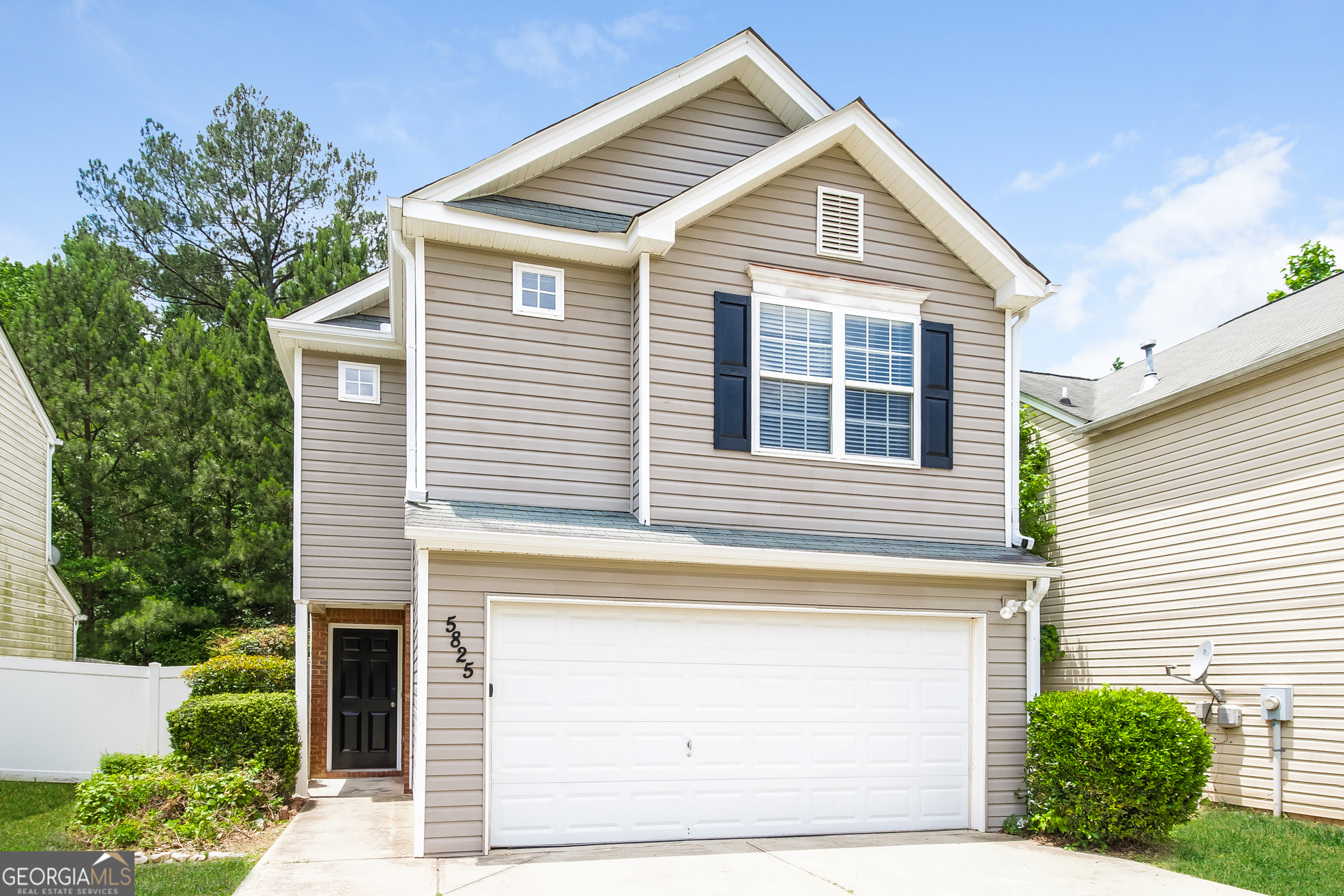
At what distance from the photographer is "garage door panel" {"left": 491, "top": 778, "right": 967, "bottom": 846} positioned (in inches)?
305

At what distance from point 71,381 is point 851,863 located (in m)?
17.6

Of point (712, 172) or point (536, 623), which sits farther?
point (712, 172)

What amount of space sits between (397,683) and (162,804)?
517cm

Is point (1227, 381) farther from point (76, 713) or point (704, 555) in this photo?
point (76, 713)

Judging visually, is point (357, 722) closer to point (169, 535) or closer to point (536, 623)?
point (536, 623)

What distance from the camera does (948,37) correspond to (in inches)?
519

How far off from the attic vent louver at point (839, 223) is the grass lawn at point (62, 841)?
7.34 metres

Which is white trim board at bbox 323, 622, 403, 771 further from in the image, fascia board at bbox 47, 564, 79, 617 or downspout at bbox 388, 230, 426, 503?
fascia board at bbox 47, 564, 79, 617

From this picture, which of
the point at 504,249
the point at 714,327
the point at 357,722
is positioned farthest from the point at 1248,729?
the point at 357,722

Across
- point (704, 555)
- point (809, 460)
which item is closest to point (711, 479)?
point (704, 555)

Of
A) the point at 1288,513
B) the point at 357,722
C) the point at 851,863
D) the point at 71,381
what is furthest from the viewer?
the point at 71,381

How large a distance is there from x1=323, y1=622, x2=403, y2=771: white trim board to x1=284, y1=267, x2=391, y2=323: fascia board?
4.29 meters

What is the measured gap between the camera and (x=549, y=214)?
29.7ft

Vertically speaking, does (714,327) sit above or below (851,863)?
above
